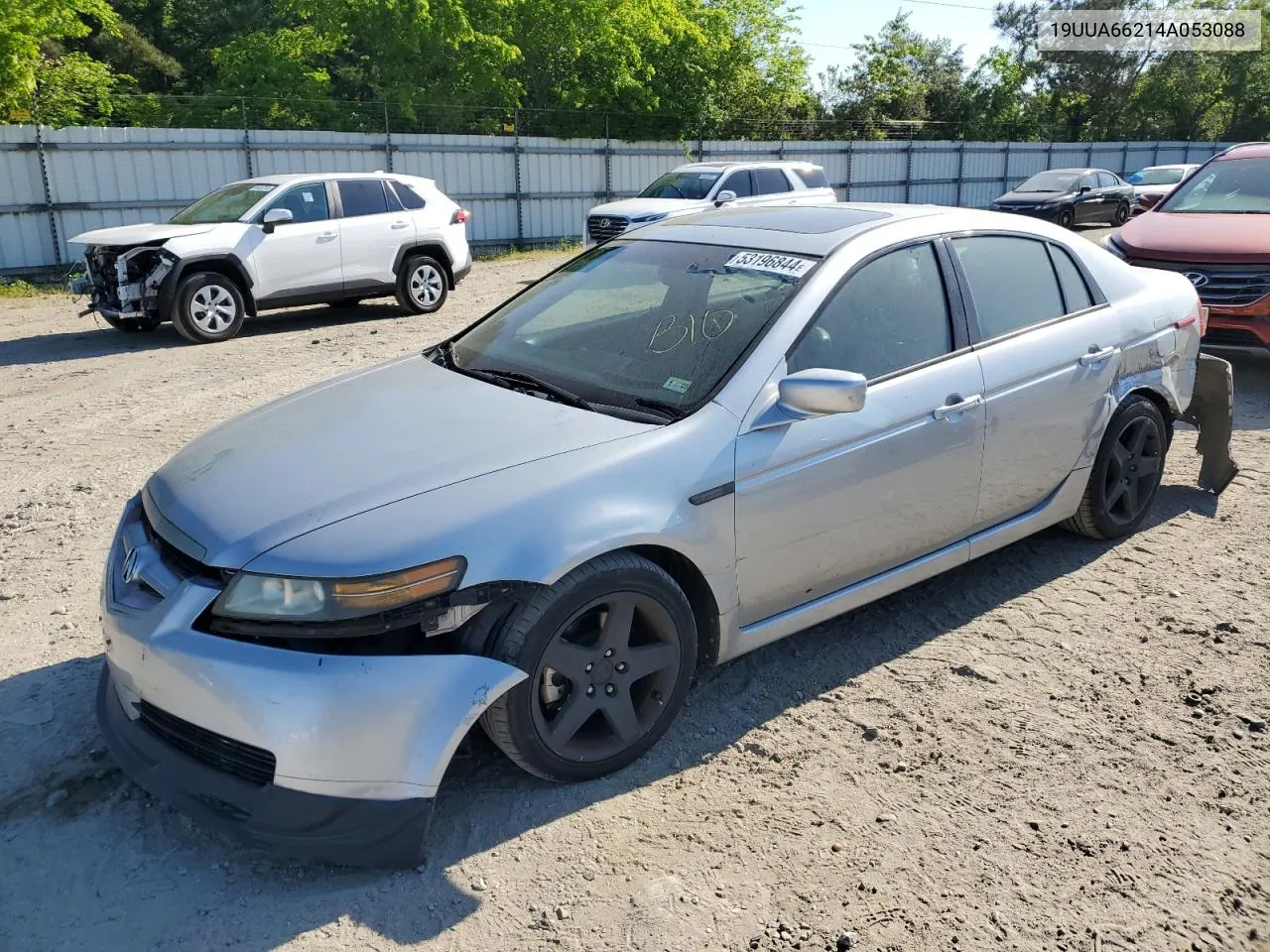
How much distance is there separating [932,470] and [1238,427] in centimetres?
458

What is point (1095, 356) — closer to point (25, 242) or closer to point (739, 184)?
point (739, 184)

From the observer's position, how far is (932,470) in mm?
3951

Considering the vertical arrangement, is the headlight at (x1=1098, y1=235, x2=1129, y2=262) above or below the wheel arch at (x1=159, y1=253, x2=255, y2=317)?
above

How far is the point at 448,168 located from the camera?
69.0ft

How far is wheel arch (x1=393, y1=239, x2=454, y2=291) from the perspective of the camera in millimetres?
12621

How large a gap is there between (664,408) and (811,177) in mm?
15242

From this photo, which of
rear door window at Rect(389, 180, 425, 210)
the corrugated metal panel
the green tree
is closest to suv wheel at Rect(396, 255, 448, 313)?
rear door window at Rect(389, 180, 425, 210)

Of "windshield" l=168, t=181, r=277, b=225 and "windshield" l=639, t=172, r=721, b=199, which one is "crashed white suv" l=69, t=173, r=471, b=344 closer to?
"windshield" l=168, t=181, r=277, b=225

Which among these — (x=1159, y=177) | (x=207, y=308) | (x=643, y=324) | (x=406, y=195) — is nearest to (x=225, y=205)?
(x=207, y=308)

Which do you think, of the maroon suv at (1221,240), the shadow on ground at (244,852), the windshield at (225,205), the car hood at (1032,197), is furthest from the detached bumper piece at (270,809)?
the car hood at (1032,197)

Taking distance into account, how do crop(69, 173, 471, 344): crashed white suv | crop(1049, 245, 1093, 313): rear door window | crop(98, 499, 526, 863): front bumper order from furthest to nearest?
crop(69, 173, 471, 344): crashed white suv, crop(1049, 245, 1093, 313): rear door window, crop(98, 499, 526, 863): front bumper

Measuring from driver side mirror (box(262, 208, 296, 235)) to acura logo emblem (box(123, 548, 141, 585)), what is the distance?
9008 mm

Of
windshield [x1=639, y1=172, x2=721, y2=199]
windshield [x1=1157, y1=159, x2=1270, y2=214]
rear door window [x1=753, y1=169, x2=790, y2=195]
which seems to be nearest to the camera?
windshield [x1=1157, y1=159, x2=1270, y2=214]

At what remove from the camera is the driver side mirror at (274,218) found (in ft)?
37.5
